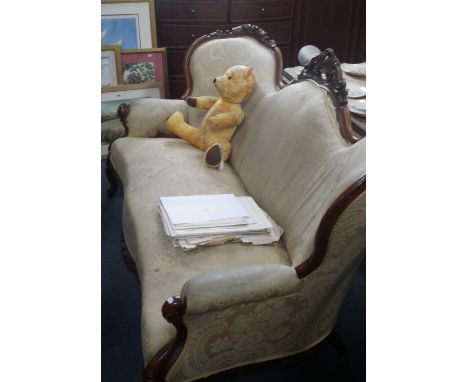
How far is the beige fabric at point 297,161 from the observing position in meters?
1.31

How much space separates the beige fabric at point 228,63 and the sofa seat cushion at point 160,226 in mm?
295

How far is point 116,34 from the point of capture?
3148mm

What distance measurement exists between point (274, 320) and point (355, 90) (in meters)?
1.37

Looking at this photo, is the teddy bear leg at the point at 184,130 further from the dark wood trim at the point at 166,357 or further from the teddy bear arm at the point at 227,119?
the dark wood trim at the point at 166,357

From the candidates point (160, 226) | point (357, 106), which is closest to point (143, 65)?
point (357, 106)

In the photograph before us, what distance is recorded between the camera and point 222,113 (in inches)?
81.8

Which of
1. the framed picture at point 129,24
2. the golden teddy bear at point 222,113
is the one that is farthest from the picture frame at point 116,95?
the golden teddy bear at point 222,113

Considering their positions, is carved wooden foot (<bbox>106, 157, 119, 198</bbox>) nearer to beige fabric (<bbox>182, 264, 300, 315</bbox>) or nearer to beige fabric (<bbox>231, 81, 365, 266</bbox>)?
beige fabric (<bbox>231, 81, 365, 266</bbox>)

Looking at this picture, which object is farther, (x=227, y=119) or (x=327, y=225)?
(x=227, y=119)

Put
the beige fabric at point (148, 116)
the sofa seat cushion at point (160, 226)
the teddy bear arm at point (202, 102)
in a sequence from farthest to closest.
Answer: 1. the beige fabric at point (148, 116)
2. the teddy bear arm at point (202, 102)
3. the sofa seat cushion at point (160, 226)

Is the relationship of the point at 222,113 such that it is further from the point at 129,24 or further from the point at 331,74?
the point at 129,24
